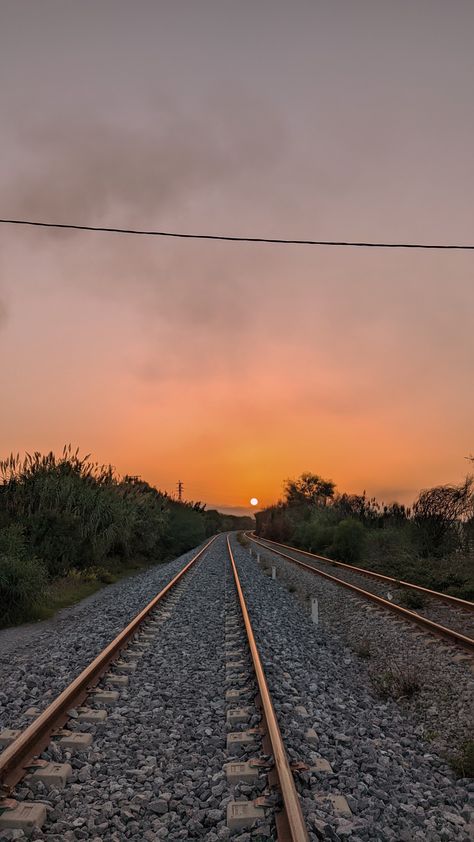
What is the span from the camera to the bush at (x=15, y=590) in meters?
11.7

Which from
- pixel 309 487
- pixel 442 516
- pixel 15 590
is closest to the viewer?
pixel 15 590

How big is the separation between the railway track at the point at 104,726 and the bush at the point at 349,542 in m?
22.3

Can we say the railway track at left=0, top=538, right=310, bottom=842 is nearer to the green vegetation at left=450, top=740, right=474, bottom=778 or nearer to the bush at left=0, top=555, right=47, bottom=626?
the green vegetation at left=450, top=740, right=474, bottom=778

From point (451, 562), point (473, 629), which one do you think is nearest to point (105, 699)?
point (473, 629)

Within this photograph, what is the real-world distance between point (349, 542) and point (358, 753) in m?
26.0

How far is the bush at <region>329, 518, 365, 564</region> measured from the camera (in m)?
29.7

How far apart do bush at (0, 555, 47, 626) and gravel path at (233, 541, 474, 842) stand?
572 cm

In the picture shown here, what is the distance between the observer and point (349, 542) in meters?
30.2

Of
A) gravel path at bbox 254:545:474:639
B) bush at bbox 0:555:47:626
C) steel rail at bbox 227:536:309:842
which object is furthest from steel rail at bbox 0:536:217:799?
gravel path at bbox 254:545:474:639

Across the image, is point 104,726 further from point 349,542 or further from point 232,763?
point 349,542

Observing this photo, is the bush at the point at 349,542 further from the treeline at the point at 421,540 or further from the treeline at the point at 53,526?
the treeline at the point at 53,526

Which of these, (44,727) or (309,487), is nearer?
(44,727)

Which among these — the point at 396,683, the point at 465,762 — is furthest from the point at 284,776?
the point at 396,683

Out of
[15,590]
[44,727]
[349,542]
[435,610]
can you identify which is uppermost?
[349,542]
